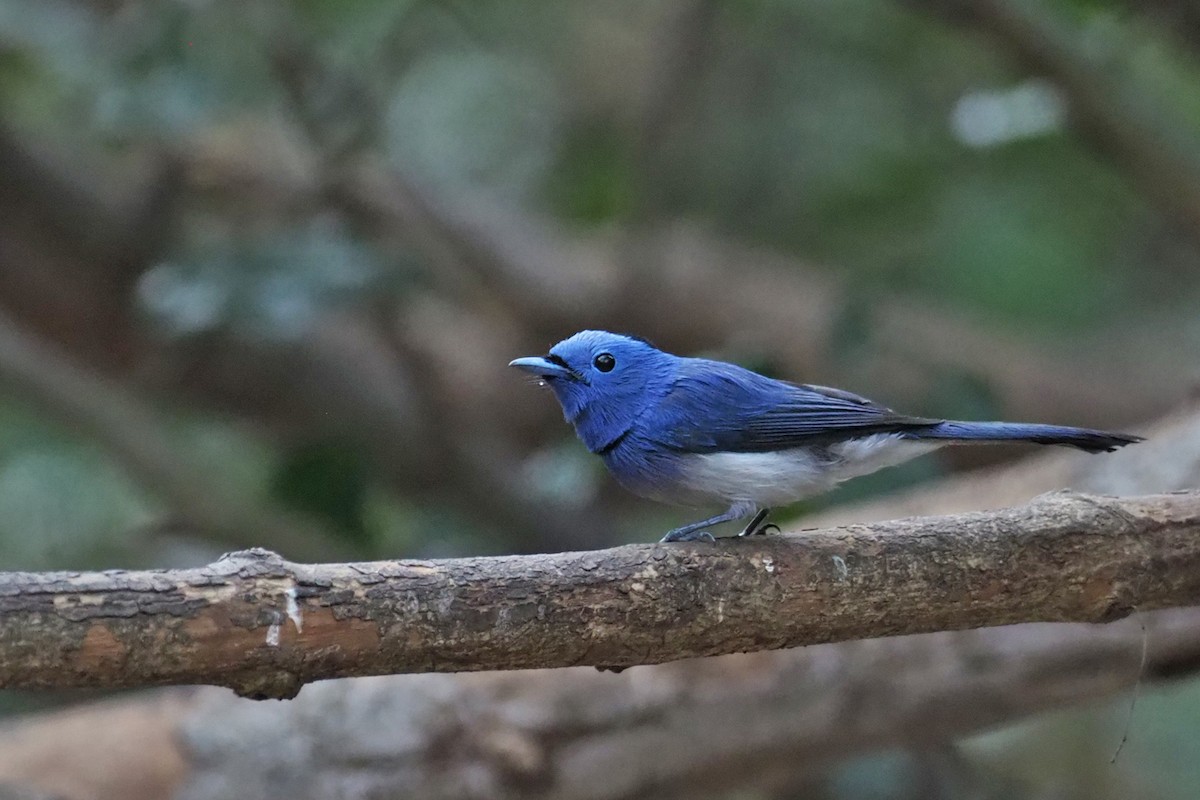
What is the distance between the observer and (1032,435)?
311 centimetres

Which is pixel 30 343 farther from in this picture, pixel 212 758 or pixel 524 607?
pixel 524 607

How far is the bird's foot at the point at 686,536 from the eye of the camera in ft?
10.2

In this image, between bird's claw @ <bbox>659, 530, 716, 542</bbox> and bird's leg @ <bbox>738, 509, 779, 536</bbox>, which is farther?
bird's leg @ <bbox>738, 509, 779, 536</bbox>

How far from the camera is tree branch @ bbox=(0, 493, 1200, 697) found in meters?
2.40

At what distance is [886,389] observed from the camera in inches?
256

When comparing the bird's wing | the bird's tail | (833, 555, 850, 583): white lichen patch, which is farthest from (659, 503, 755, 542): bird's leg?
the bird's tail

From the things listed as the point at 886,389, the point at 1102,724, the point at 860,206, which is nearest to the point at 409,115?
the point at 860,206

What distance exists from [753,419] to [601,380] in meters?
0.39

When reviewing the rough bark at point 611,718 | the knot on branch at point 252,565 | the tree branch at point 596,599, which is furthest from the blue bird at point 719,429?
the rough bark at point 611,718

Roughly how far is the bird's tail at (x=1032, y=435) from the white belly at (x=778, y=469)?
8 cm

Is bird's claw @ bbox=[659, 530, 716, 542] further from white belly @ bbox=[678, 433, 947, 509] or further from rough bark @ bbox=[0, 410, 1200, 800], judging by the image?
rough bark @ bbox=[0, 410, 1200, 800]

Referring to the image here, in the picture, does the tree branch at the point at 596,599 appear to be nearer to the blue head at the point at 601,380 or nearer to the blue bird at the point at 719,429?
the blue bird at the point at 719,429

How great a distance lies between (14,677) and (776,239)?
6.16 metres

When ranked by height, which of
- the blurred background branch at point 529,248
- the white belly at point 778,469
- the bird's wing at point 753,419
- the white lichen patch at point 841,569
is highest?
the blurred background branch at point 529,248
